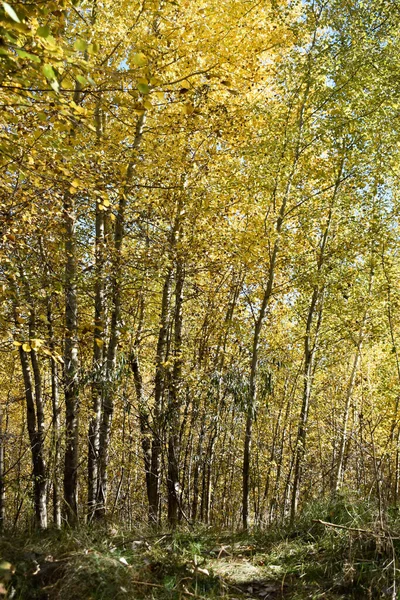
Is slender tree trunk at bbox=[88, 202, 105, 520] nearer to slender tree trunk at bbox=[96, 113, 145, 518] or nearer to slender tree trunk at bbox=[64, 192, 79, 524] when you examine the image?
slender tree trunk at bbox=[96, 113, 145, 518]

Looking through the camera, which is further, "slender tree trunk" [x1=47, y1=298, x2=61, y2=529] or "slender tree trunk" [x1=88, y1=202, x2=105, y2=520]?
"slender tree trunk" [x1=88, y1=202, x2=105, y2=520]

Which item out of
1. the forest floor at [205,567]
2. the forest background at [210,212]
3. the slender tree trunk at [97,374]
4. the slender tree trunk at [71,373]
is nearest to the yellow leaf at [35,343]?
the forest floor at [205,567]

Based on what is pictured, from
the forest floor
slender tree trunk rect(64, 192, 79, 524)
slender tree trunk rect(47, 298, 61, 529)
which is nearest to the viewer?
the forest floor

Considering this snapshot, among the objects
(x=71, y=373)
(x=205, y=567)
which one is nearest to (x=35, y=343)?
(x=205, y=567)

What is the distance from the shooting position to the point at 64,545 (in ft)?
12.9

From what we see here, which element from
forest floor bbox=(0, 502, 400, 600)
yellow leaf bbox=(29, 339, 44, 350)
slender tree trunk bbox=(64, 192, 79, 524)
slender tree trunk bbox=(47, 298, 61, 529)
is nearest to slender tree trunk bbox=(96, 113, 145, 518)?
slender tree trunk bbox=(64, 192, 79, 524)

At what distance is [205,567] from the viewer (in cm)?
358

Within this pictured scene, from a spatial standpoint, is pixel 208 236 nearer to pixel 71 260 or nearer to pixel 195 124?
pixel 195 124

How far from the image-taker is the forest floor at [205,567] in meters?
3.17

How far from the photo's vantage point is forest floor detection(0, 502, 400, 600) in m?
3.17

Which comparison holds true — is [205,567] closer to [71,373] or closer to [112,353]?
[71,373]

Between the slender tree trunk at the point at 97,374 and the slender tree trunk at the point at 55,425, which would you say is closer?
the slender tree trunk at the point at 55,425

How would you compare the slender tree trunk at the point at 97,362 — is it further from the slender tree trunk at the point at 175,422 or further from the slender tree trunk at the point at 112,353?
the slender tree trunk at the point at 175,422

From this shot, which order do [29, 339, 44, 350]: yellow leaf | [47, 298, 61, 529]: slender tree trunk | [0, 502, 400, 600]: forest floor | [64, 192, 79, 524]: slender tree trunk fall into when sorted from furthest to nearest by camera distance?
[64, 192, 79, 524]: slender tree trunk → [47, 298, 61, 529]: slender tree trunk → [0, 502, 400, 600]: forest floor → [29, 339, 44, 350]: yellow leaf
